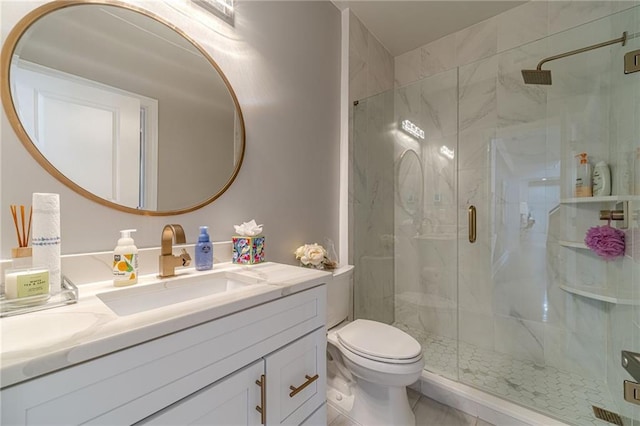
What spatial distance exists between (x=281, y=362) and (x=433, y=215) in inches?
73.7

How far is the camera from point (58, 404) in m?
0.43

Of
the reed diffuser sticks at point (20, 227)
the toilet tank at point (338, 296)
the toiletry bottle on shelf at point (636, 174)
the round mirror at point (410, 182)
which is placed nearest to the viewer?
the reed diffuser sticks at point (20, 227)

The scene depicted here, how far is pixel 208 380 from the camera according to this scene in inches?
25.0

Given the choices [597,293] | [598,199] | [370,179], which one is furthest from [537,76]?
[597,293]

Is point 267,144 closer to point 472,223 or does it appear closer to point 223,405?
point 223,405

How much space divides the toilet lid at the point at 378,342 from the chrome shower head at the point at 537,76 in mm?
1941

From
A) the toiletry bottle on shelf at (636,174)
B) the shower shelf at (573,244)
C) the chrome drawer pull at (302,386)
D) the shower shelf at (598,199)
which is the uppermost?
the toiletry bottle on shelf at (636,174)

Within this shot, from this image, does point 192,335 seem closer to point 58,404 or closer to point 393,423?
point 58,404

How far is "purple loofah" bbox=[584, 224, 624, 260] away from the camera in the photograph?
1.52 m

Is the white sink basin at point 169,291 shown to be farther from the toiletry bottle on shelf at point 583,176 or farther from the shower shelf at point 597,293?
the toiletry bottle on shelf at point 583,176

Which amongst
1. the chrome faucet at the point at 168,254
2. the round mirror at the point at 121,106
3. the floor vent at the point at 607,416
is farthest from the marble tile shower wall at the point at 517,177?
the chrome faucet at the point at 168,254

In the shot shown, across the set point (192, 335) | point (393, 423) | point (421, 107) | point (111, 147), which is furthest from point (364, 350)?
point (421, 107)

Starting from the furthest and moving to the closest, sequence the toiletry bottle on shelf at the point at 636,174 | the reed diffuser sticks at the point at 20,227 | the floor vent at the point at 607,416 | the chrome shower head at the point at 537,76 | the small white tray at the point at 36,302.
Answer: the chrome shower head at the point at 537,76, the floor vent at the point at 607,416, the toiletry bottle on shelf at the point at 636,174, the reed diffuser sticks at the point at 20,227, the small white tray at the point at 36,302

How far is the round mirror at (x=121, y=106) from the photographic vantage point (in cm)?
80
